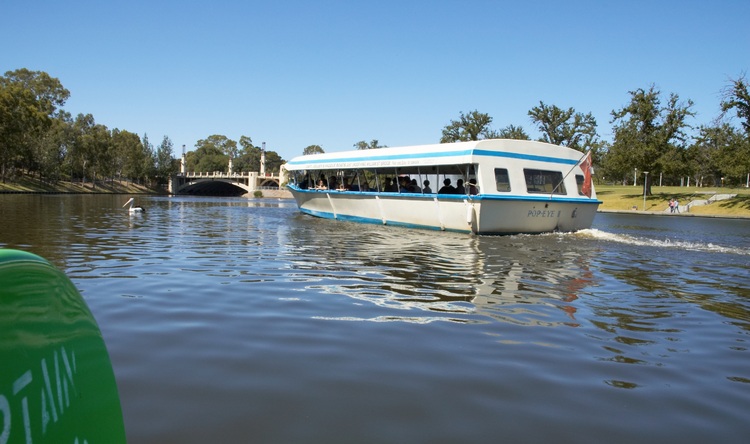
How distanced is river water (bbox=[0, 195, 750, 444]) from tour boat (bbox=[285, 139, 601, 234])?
27.5ft

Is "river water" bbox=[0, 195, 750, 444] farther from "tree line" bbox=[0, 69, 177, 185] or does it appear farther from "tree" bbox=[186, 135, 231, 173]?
"tree" bbox=[186, 135, 231, 173]

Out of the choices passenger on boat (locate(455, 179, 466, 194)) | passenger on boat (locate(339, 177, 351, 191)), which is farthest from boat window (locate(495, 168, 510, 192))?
passenger on boat (locate(339, 177, 351, 191))

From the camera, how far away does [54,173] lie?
276 feet

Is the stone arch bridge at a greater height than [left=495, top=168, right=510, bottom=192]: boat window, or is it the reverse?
the stone arch bridge

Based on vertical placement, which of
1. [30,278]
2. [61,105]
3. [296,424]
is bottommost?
[296,424]

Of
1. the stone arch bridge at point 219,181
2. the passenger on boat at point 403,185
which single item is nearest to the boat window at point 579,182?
the passenger on boat at point 403,185

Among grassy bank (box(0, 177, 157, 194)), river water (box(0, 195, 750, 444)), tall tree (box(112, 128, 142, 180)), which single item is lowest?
river water (box(0, 195, 750, 444))

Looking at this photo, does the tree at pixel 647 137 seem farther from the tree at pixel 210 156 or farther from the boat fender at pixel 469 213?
the tree at pixel 210 156

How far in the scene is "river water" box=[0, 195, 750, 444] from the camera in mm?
4000

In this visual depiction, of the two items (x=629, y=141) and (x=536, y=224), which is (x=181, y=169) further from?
(x=536, y=224)

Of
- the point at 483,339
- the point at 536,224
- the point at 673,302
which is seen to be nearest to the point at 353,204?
the point at 536,224

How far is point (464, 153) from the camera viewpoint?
836 inches

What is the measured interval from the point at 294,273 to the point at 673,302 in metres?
6.44

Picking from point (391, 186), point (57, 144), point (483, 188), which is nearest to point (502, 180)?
point (483, 188)
